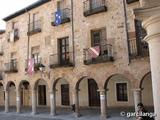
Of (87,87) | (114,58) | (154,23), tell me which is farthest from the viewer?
(87,87)

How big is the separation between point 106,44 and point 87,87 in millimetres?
6853

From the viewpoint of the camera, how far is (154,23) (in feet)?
21.1

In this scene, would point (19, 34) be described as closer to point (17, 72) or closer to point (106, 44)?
point (17, 72)

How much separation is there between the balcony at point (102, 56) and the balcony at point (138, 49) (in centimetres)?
147

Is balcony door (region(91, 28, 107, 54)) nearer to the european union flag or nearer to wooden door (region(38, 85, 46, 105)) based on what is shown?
the european union flag

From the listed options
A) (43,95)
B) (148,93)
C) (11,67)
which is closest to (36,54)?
(11,67)

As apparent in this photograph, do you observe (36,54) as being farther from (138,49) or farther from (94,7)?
(138,49)

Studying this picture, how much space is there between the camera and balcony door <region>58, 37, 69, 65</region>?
21542 mm

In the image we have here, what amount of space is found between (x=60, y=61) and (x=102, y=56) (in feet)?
14.7

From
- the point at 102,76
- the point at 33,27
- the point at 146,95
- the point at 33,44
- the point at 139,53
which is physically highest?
the point at 33,27

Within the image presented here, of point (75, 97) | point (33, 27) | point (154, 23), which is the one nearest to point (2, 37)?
point (33, 27)

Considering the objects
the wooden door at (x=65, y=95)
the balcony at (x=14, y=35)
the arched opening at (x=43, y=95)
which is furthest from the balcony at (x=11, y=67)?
the wooden door at (x=65, y=95)

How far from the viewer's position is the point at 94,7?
19.5 meters

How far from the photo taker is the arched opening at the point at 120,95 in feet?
69.7
